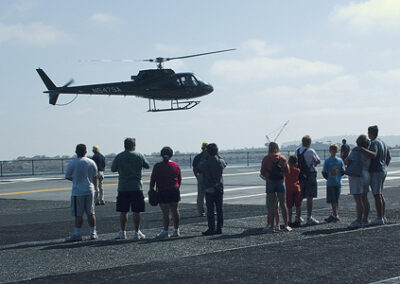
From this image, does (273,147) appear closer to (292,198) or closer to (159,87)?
(292,198)

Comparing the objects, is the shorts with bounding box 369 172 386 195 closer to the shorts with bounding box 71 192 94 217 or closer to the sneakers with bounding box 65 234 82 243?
the shorts with bounding box 71 192 94 217

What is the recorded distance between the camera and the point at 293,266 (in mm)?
8320

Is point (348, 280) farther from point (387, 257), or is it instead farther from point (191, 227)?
point (191, 227)

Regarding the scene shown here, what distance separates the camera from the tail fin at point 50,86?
40031 mm

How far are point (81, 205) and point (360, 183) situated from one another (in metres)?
5.84

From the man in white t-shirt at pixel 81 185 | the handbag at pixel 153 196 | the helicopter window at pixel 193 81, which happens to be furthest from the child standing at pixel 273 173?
the helicopter window at pixel 193 81

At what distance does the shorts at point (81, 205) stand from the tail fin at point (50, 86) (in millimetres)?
29519

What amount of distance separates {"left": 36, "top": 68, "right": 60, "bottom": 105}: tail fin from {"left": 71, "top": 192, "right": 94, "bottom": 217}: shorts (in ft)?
96.8

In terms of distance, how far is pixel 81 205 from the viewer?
11508 mm

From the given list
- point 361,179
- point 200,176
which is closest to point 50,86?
point 200,176

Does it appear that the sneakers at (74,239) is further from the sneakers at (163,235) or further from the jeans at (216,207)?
the jeans at (216,207)

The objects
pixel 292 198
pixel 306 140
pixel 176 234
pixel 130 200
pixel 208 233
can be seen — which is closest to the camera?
pixel 130 200

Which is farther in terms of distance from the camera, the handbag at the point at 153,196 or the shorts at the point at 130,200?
the handbag at the point at 153,196

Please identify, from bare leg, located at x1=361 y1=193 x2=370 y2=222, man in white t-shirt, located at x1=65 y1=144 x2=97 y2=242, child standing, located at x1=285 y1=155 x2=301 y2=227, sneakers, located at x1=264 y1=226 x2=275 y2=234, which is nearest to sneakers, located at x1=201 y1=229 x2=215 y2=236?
sneakers, located at x1=264 y1=226 x2=275 y2=234
